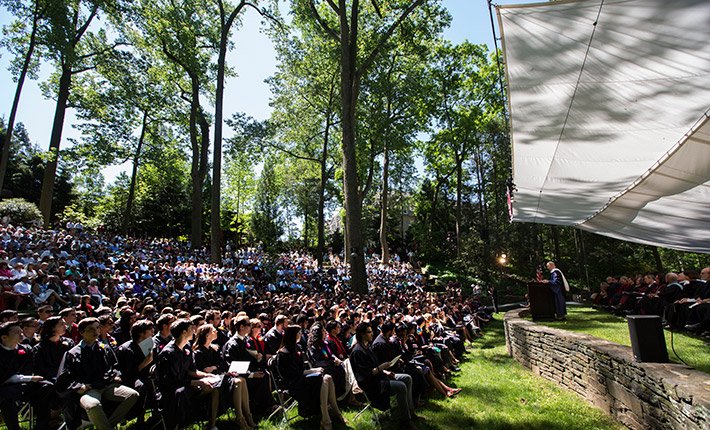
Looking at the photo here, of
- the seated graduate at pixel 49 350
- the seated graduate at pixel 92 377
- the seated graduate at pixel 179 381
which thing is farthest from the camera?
the seated graduate at pixel 49 350

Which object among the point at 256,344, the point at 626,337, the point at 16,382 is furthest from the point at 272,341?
the point at 626,337

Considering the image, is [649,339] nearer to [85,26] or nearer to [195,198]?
[195,198]

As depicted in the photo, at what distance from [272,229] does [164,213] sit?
11045mm

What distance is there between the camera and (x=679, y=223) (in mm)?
8805

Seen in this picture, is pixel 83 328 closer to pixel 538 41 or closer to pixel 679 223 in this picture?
pixel 538 41

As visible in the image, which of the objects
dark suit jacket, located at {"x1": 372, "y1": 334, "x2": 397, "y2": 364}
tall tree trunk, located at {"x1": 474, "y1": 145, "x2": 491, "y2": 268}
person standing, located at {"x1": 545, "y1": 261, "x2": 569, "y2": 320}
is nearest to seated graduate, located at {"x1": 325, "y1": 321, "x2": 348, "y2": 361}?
dark suit jacket, located at {"x1": 372, "y1": 334, "x2": 397, "y2": 364}

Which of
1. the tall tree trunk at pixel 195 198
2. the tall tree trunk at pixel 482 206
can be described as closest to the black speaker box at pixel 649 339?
the tall tree trunk at pixel 482 206

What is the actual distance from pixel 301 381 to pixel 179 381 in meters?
1.43

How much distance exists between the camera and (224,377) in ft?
15.6

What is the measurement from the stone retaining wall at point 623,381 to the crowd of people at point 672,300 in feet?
6.58

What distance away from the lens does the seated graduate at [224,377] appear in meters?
4.59

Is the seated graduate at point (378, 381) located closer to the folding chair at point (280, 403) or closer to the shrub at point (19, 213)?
the folding chair at point (280, 403)

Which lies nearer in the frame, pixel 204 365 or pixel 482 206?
pixel 204 365

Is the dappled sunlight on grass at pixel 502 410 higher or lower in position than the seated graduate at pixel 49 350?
lower
